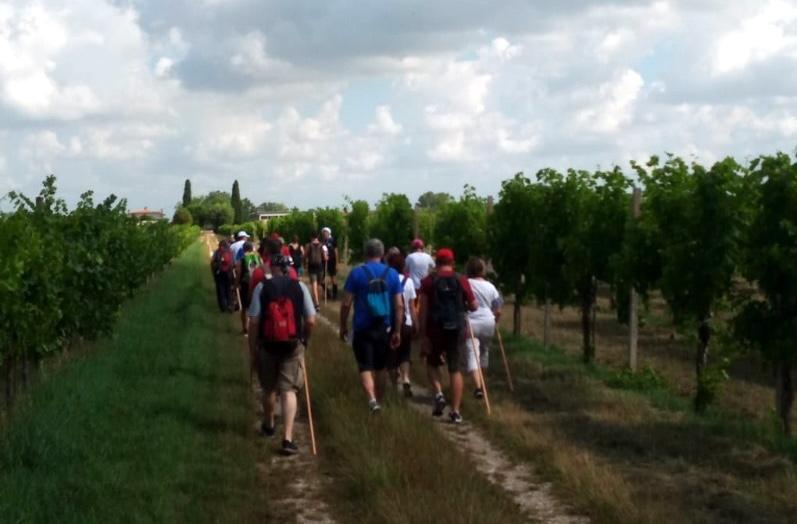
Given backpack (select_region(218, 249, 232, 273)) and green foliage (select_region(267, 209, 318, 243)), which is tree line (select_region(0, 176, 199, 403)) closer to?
backpack (select_region(218, 249, 232, 273))

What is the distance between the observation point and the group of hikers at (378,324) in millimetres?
10859

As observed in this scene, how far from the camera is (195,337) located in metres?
19.7

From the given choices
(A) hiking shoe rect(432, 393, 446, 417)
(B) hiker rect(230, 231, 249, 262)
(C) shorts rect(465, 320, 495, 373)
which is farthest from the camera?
(B) hiker rect(230, 231, 249, 262)

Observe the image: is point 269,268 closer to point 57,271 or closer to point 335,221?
point 57,271

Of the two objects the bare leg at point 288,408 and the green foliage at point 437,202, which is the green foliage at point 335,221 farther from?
the bare leg at point 288,408

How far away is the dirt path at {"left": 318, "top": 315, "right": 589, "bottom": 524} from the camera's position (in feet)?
27.8

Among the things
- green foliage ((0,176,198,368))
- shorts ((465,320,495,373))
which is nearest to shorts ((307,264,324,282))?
green foliage ((0,176,198,368))

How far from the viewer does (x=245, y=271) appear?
66.3ft

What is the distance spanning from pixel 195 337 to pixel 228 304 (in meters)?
5.88

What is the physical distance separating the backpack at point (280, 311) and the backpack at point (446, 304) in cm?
211

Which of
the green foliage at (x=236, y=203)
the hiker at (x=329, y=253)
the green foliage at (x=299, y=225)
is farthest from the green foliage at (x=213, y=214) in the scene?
the hiker at (x=329, y=253)

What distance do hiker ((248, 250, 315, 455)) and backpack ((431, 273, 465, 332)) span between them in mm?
1882

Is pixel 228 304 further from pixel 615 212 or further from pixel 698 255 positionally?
pixel 698 255

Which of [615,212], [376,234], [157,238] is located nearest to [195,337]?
[615,212]
